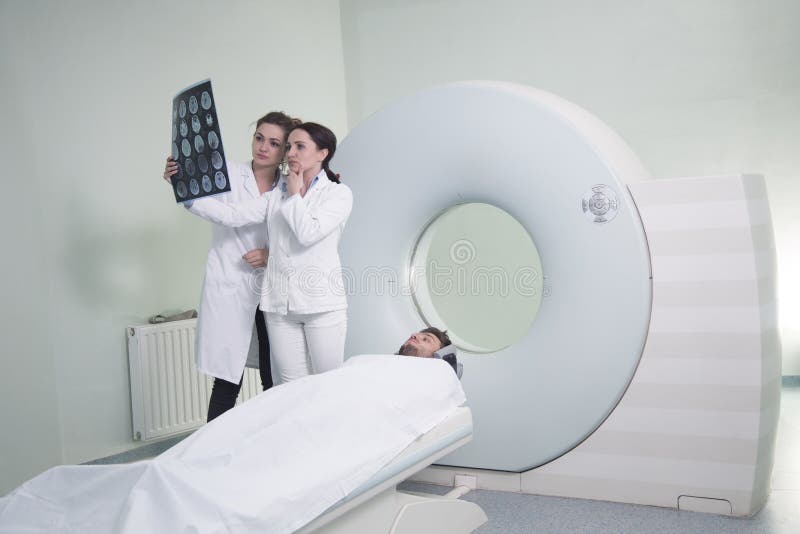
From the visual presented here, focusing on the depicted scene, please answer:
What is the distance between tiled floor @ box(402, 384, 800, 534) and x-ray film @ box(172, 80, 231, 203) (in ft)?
3.48

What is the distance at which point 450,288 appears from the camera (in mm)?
2371

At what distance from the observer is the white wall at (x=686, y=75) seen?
3002 mm

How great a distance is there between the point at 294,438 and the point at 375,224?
3.05ft

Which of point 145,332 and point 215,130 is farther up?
point 215,130

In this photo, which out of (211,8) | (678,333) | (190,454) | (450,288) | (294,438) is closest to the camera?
(190,454)

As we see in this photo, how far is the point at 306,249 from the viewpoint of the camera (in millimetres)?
1902

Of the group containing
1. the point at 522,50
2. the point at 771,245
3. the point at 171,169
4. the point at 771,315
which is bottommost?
the point at 771,315

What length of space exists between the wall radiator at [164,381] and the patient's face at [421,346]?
1.17 metres

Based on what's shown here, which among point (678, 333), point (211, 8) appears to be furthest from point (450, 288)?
point (211, 8)

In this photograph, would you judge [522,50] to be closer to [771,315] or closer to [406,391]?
[771,315]

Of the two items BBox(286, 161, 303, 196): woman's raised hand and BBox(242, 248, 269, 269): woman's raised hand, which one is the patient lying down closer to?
BBox(286, 161, 303, 196): woman's raised hand

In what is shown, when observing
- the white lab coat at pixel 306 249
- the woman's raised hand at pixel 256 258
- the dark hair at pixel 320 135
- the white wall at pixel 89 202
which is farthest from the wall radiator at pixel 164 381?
the dark hair at pixel 320 135

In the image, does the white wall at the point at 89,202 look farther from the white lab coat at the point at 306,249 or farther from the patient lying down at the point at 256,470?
the patient lying down at the point at 256,470

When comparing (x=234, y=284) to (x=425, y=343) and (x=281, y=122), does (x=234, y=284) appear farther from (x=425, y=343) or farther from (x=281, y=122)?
(x=425, y=343)
